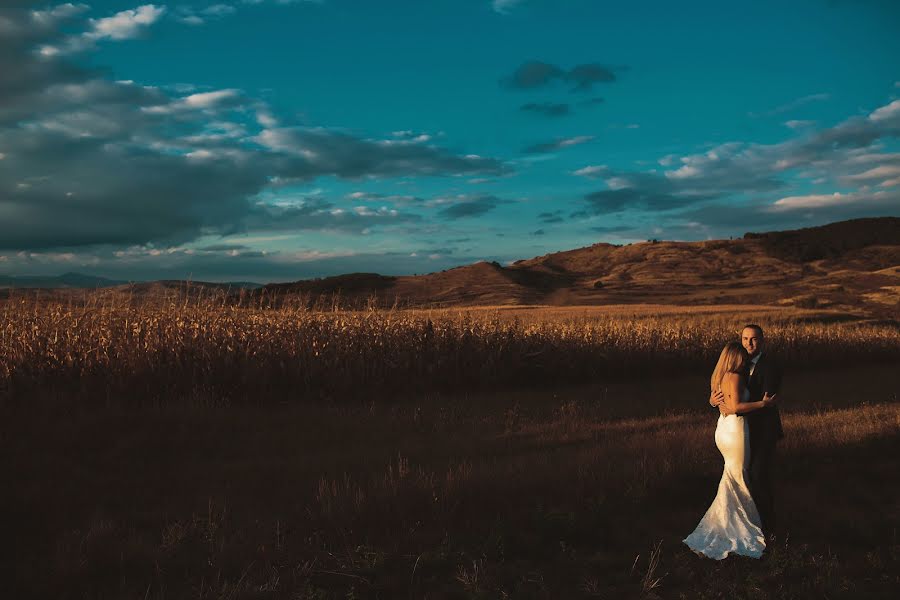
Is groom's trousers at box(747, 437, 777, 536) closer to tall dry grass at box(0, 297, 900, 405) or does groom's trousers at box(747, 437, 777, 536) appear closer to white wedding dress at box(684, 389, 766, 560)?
white wedding dress at box(684, 389, 766, 560)

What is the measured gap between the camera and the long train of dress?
6914mm

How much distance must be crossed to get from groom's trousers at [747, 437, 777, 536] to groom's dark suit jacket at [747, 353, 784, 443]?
0.23 ft

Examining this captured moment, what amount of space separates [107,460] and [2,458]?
141 centimetres

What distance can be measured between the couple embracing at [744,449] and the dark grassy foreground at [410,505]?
0.91 feet

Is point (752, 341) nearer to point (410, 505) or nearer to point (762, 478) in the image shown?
point (762, 478)

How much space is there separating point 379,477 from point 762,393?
199 inches

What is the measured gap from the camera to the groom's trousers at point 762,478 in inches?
283

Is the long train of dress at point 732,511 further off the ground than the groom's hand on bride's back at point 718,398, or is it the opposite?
the groom's hand on bride's back at point 718,398

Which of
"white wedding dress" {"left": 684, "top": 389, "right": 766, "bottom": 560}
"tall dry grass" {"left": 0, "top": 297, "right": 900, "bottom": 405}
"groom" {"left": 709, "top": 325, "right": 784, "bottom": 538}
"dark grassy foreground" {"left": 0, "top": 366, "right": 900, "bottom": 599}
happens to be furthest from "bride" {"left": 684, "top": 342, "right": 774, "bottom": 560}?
"tall dry grass" {"left": 0, "top": 297, "right": 900, "bottom": 405}

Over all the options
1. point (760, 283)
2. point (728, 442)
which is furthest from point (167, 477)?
point (760, 283)

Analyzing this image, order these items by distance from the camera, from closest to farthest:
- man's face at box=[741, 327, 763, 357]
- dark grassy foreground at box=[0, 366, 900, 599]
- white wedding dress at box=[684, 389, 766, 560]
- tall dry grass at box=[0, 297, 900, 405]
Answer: dark grassy foreground at box=[0, 366, 900, 599] < white wedding dress at box=[684, 389, 766, 560] < man's face at box=[741, 327, 763, 357] < tall dry grass at box=[0, 297, 900, 405]

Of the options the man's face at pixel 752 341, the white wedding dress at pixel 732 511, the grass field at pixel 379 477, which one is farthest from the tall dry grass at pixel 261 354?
the man's face at pixel 752 341

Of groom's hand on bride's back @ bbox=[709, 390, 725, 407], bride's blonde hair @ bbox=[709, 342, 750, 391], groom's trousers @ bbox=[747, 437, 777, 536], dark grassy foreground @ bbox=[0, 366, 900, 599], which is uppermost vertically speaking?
bride's blonde hair @ bbox=[709, 342, 750, 391]

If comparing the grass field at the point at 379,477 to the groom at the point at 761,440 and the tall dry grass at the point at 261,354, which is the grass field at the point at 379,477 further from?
the groom at the point at 761,440
